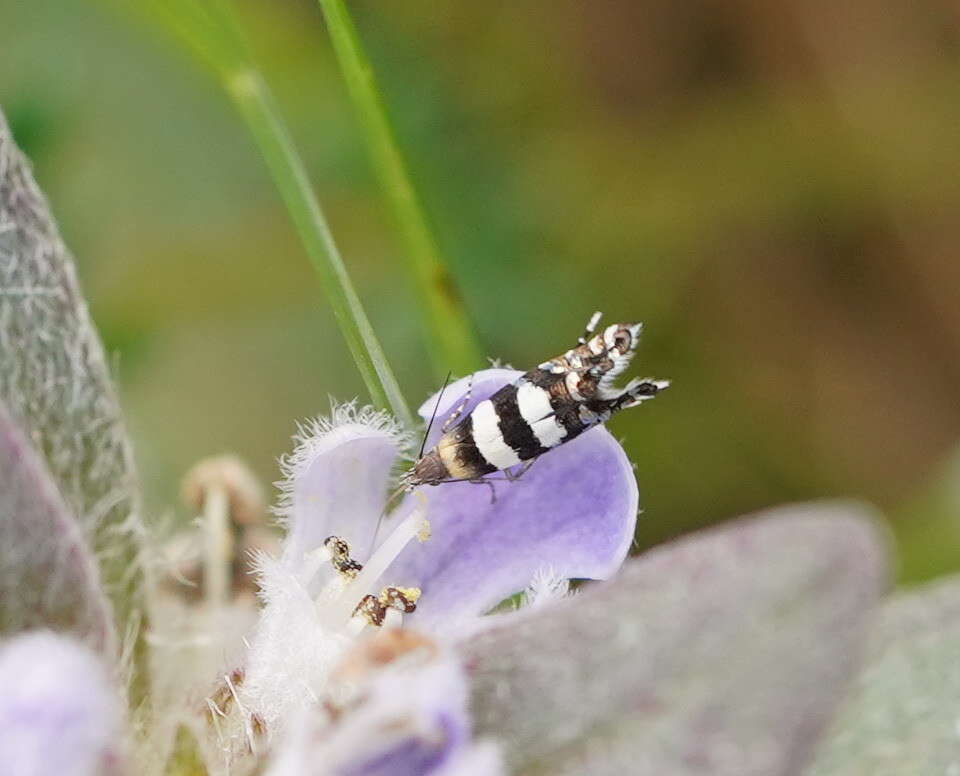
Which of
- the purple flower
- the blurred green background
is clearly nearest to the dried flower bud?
the purple flower

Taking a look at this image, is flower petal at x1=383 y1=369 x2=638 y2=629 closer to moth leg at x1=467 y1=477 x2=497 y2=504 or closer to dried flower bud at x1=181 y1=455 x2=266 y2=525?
moth leg at x1=467 y1=477 x2=497 y2=504

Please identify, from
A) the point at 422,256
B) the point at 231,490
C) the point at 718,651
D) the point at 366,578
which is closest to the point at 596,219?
the point at 422,256

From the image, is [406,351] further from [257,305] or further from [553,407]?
[553,407]

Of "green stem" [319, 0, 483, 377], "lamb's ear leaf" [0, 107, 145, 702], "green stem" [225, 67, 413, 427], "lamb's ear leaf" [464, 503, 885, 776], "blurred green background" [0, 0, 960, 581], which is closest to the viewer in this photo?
"lamb's ear leaf" [464, 503, 885, 776]

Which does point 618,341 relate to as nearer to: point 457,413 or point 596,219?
point 457,413

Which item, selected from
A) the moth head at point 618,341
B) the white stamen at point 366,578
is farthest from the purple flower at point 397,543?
the moth head at point 618,341

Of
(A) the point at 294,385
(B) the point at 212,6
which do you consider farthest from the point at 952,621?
(A) the point at 294,385

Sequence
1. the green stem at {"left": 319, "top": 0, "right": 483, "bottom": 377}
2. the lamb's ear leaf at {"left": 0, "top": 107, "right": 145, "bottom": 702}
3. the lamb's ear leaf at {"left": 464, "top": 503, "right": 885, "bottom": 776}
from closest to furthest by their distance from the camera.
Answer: the lamb's ear leaf at {"left": 464, "top": 503, "right": 885, "bottom": 776} → the lamb's ear leaf at {"left": 0, "top": 107, "right": 145, "bottom": 702} → the green stem at {"left": 319, "top": 0, "right": 483, "bottom": 377}

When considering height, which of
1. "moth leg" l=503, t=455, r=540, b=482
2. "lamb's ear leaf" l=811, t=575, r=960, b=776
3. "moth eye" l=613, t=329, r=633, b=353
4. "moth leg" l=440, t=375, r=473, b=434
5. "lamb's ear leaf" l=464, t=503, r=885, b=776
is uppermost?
"moth leg" l=440, t=375, r=473, b=434
